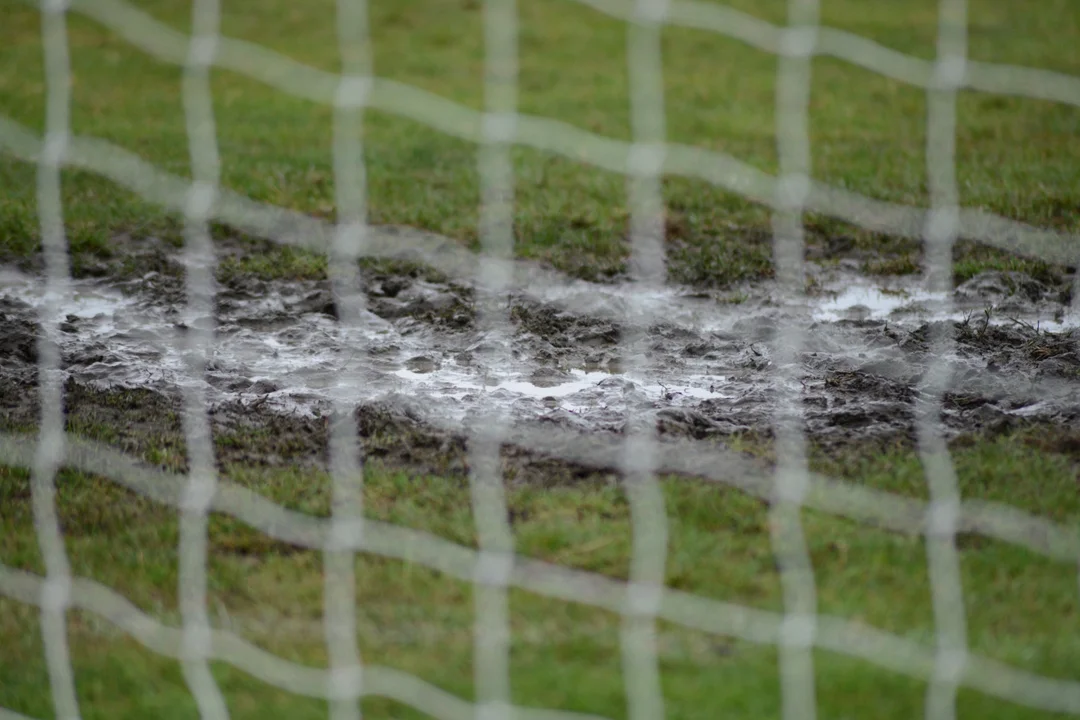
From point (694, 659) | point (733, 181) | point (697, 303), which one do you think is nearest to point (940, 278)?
point (697, 303)

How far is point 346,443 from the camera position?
3.61 m

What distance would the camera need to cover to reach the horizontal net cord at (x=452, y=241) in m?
5.12

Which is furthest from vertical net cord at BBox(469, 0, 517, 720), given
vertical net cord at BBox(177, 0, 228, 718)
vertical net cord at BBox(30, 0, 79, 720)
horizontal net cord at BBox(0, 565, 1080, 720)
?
vertical net cord at BBox(30, 0, 79, 720)

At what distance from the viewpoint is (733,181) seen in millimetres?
6008

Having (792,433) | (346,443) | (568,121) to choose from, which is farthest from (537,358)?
(568,121)

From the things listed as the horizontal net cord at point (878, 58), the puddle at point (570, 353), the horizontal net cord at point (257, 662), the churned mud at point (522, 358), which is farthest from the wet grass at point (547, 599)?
the horizontal net cord at point (878, 58)

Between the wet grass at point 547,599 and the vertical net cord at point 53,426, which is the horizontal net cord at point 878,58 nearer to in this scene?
the vertical net cord at point 53,426

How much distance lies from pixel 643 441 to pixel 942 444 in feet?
2.83

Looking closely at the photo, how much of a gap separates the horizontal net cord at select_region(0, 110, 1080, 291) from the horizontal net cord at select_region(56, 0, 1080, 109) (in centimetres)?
140

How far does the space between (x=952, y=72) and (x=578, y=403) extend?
460 cm

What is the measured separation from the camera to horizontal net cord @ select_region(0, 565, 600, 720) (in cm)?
256

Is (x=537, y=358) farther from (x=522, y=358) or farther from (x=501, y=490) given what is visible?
(x=501, y=490)

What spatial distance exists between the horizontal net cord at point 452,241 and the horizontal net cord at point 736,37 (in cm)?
140

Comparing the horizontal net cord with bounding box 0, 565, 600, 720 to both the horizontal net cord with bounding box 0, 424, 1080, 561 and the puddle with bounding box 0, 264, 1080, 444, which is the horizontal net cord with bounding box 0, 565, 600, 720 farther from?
the puddle with bounding box 0, 264, 1080, 444
